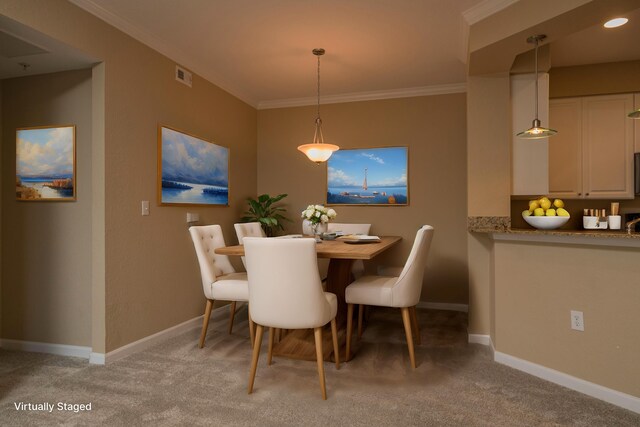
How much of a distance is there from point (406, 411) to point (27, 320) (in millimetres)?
2989

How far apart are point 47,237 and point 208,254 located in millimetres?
1224

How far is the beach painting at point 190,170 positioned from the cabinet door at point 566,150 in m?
3.42

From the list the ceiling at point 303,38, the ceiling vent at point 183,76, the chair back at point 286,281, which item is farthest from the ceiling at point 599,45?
the ceiling vent at point 183,76

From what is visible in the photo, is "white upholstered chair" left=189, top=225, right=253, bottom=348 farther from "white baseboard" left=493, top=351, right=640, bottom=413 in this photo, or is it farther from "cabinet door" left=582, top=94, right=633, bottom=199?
"cabinet door" left=582, top=94, right=633, bottom=199

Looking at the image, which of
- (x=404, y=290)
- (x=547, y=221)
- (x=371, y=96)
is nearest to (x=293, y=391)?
(x=404, y=290)

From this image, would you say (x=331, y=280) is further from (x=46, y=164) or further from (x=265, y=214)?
(x=46, y=164)

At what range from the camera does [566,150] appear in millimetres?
3916

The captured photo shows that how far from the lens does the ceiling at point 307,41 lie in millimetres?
2791

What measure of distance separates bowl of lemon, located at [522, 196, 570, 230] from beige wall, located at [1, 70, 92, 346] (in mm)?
3276

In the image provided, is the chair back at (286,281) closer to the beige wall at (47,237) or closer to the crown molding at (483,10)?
the beige wall at (47,237)

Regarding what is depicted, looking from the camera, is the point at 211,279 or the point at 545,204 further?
the point at 211,279

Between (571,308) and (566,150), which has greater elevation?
(566,150)

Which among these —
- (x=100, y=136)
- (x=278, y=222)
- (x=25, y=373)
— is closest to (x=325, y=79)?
(x=278, y=222)

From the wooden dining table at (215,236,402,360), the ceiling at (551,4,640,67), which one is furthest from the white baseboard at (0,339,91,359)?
the ceiling at (551,4,640,67)
